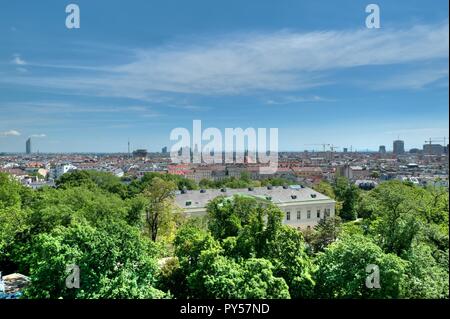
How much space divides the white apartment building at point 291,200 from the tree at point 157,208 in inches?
195


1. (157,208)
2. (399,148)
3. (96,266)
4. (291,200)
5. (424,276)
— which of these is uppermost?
(399,148)

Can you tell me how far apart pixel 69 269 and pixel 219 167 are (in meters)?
67.2

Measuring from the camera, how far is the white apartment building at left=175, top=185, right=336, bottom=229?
25.2 m

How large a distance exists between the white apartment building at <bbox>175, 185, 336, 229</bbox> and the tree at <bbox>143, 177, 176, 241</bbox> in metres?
4.96

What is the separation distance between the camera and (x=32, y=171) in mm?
74188

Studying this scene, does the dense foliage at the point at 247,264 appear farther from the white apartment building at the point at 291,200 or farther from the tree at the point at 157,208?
the white apartment building at the point at 291,200

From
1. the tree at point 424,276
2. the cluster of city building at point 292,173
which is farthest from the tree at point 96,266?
the cluster of city building at point 292,173

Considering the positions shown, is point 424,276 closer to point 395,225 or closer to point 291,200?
point 395,225

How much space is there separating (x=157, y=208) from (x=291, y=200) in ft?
36.9

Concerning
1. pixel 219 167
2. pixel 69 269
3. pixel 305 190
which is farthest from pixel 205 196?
pixel 219 167

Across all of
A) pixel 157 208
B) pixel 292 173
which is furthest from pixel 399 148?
pixel 157 208

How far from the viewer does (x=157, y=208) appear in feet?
62.6

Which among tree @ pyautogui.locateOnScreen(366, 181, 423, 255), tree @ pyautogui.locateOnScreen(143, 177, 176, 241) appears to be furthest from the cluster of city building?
tree @ pyautogui.locateOnScreen(366, 181, 423, 255)
